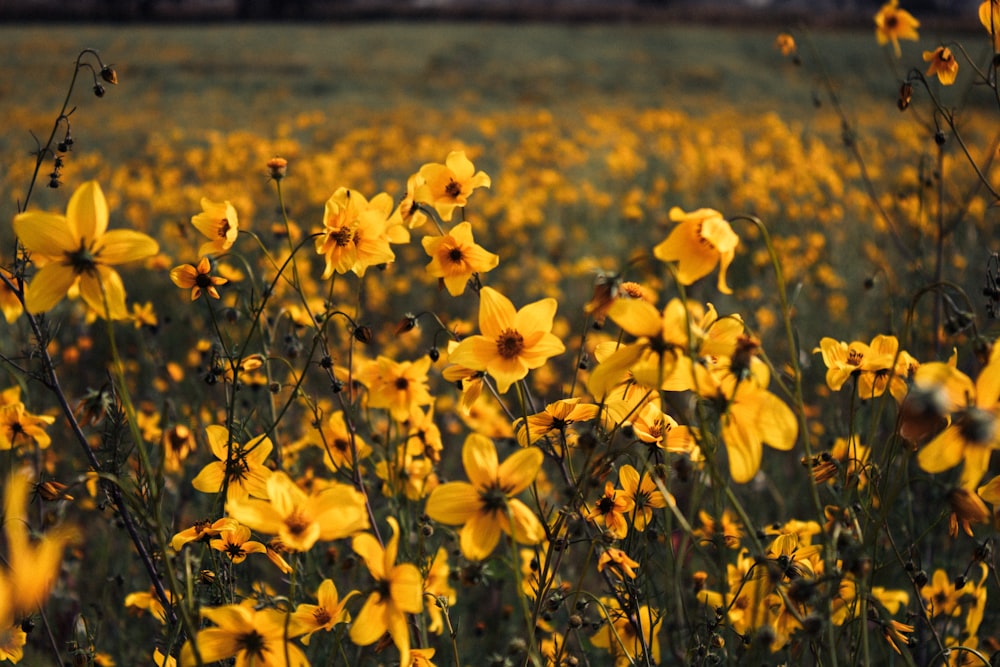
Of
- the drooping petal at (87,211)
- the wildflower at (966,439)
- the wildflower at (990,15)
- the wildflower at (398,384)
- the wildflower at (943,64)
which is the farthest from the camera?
the wildflower at (943,64)

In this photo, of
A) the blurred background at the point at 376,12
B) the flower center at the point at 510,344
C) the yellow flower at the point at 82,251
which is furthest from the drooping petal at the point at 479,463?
the blurred background at the point at 376,12

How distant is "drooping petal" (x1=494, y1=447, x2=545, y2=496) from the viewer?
90 centimetres

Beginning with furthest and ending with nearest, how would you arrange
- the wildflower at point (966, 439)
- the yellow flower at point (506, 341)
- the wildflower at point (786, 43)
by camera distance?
the wildflower at point (786, 43) → the yellow flower at point (506, 341) → the wildflower at point (966, 439)

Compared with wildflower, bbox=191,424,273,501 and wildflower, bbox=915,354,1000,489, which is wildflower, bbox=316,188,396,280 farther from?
wildflower, bbox=915,354,1000,489

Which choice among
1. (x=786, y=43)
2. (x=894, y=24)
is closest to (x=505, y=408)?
(x=894, y=24)

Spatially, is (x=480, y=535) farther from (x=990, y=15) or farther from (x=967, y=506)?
(x=990, y=15)

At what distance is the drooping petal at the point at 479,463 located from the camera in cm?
93

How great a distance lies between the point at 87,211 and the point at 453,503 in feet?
2.06

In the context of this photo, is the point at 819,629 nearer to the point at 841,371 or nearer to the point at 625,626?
the point at 841,371

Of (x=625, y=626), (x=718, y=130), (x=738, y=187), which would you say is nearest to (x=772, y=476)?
(x=625, y=626)

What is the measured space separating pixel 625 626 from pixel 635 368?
33.4 inches

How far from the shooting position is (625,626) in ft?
5.00

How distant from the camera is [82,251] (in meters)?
0.95

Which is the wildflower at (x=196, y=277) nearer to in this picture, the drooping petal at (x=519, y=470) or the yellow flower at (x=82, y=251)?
the yellow flower at (x=82, y=251)
